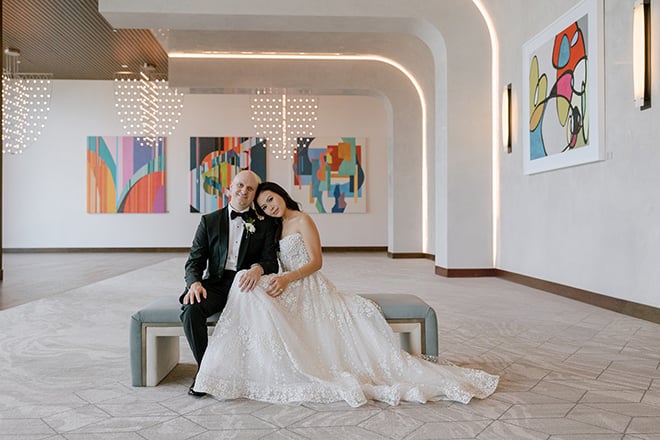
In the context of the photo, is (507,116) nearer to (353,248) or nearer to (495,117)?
(495,117)

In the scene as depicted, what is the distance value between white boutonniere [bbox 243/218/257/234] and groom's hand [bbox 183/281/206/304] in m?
0.45

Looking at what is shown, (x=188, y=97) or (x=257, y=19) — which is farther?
(x=188, y=97)

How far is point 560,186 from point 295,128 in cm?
897

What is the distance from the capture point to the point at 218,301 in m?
3.26

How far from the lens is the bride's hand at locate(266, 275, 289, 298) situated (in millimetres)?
3205

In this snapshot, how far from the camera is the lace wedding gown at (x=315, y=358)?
290 cm

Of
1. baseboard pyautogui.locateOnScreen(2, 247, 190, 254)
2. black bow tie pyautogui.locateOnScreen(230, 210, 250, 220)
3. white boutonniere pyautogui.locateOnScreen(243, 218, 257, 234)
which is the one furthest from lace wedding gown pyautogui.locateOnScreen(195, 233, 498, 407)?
baseboard pyautogui.locateOnScreen(2, 247, 190, 254)

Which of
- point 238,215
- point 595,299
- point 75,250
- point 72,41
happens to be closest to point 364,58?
point 72,41

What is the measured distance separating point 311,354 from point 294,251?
26.0 inches

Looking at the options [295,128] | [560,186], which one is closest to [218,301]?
[560,186]

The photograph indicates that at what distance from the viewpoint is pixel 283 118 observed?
13875mm

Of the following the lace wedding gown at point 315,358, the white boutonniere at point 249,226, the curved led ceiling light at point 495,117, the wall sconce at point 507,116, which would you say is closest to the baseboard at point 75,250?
the curved led ceiling light at point 495,117

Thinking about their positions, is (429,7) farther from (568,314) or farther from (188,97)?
(188,97)

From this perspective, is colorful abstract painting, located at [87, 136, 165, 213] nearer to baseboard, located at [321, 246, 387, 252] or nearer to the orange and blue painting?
baseboard, located at [321, 246, 387, 252]
